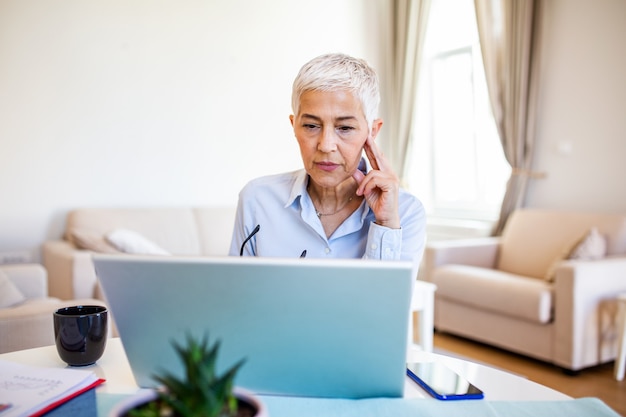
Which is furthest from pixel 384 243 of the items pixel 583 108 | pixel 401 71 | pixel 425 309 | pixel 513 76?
pixel 401 71

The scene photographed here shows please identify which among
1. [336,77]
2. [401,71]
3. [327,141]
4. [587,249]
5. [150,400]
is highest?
[401,71]

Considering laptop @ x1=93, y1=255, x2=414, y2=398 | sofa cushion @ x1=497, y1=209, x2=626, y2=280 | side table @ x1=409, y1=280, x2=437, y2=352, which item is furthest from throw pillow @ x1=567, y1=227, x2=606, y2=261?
laptop @ x1=93, y1=255, x2=414, y2=398

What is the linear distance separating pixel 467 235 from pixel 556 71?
4.70ft

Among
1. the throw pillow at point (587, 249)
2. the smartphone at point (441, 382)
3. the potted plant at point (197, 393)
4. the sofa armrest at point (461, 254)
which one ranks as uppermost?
the potted plant at point (197, 393)

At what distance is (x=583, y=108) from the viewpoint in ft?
12.2

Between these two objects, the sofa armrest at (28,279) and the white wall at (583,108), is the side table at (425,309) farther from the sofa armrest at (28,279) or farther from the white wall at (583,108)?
the sofa armrest at (28,279)

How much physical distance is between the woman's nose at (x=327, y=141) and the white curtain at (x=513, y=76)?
3.15m

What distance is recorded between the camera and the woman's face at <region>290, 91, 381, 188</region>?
1216 millimetres

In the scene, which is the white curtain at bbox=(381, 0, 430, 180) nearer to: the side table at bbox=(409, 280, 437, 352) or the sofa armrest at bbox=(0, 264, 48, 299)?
the side table at bbox=(409, 280, 437, 352)

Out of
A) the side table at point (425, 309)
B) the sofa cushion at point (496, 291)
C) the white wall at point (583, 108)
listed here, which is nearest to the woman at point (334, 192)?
the side table at point (425, 309)

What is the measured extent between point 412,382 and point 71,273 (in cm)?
248

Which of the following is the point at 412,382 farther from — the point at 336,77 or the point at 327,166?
the point at 336,77

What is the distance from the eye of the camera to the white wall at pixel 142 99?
3.48 m

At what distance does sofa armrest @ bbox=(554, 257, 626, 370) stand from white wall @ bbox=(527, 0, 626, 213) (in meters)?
0.84
